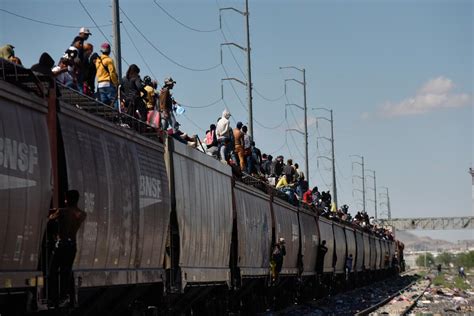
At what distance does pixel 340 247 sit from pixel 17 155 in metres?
33.8

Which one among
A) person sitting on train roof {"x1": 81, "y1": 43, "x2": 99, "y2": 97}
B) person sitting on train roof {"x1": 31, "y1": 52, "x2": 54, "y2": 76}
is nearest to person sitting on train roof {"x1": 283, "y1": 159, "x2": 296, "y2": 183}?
person sitting on train roof {"x1": 81, "y1": 43, "x2": 99, "y2": 97}

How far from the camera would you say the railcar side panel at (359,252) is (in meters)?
49.4

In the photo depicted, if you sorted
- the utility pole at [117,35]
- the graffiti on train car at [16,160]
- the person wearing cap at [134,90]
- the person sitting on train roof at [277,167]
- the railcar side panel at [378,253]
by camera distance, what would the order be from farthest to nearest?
the railcar side panel at [378,253] < the person sitting on train roof at [277,167] < the utility pole at [117,35] < the person wearing cap at [134,90] < the graffiti on train car at [16,160]

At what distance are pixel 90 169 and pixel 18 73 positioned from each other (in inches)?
62.1

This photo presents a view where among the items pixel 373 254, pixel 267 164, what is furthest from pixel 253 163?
pixel 373 254

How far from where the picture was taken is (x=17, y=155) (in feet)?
29.6

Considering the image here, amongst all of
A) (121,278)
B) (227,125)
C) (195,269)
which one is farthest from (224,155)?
(121,278)

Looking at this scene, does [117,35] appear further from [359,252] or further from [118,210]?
[359,252]

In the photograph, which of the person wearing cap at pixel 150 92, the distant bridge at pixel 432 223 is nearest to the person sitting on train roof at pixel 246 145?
the person wearing cap at pixel 150 92

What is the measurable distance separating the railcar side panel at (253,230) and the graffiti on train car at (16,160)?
11499 mm

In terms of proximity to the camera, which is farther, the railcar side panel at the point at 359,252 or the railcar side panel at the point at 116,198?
the railcar side panel at the point at 359,252

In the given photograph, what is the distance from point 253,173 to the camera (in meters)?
27.0

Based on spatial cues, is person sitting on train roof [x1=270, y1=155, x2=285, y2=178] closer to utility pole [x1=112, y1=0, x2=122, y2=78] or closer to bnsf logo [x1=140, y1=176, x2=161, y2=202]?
utility pole [x1=112, y1=0, x2=122, y2=78]

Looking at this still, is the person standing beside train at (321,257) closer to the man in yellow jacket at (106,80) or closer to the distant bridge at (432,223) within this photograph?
the man in yellow jacket at (106,80)
